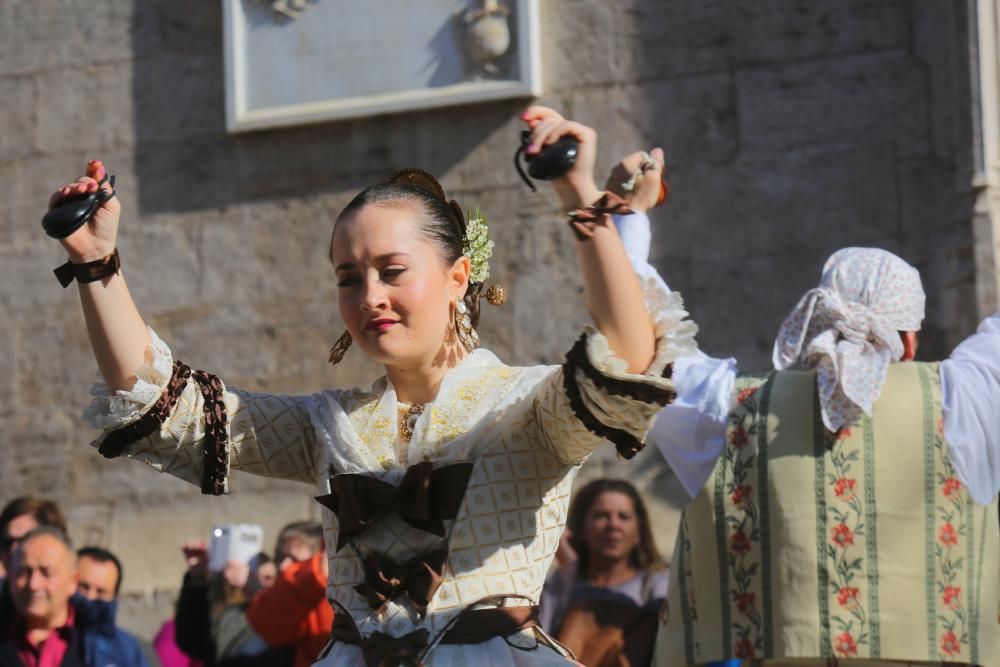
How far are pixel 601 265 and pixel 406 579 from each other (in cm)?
62

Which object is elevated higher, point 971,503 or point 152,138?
point 152,138

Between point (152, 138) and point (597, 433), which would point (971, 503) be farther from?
point (152, 138)

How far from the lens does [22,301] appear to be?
24.4ft

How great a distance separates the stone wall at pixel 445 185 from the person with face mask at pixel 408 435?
11.5 ft

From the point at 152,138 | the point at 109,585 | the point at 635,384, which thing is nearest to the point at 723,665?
the point at 635,384

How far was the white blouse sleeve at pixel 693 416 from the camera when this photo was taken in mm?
3908

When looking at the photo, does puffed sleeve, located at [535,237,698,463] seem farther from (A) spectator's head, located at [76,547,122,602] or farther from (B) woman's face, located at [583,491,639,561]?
(A) spectator's head, located at [76,547,122,602]

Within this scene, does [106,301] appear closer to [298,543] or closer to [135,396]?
[135,396]

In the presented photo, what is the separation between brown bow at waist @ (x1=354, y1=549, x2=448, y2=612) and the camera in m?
2.87

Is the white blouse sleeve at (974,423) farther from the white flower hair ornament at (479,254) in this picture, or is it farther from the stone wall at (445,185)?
the stone wall at (445,185)

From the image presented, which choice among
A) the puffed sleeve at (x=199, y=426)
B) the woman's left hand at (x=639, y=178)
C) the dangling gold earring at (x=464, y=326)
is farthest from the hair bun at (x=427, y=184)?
the puffed sleeve at (x=199, y=426)

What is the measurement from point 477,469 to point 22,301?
4.90m

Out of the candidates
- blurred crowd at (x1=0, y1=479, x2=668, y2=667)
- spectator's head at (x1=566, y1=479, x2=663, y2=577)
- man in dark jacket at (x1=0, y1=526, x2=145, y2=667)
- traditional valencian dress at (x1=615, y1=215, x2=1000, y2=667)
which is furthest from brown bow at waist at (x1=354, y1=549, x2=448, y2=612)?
spectator's head at (x1=566, y1=479, x2=663, y2=577)

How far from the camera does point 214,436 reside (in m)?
3.03
